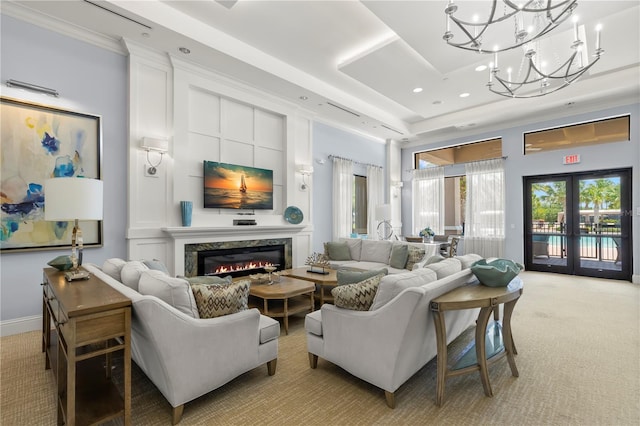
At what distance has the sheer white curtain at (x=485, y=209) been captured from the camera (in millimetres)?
7297

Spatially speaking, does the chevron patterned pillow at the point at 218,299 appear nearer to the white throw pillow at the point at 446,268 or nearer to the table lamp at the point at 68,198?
the table lamp at the point at 68,198

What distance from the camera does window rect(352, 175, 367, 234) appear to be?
7793mm

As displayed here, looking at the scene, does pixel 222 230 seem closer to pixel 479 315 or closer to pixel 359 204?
pixel 479 315

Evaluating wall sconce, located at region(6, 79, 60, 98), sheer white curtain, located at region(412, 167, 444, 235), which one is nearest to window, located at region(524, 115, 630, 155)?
sheer white curtain, located at region(412, 167, 444, 235)

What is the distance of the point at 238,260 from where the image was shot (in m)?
5.26

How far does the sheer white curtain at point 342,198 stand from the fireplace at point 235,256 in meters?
1.52

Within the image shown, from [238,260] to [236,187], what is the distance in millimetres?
1281

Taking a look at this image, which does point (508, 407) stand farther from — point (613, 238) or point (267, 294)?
point (613, 238)

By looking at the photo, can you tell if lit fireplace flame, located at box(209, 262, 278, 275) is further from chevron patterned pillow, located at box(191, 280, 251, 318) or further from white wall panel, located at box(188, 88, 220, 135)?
chevron patterned pillow, located at box(191, 280, 251, 318)

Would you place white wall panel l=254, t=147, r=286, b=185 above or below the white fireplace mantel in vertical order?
above

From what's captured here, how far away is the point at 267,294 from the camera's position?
3.42 meters

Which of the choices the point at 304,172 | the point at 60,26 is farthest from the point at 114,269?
the point at 304,172

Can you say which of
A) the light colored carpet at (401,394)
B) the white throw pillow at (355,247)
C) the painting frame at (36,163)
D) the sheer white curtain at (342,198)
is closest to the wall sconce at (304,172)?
the sheer white curtain at (342,198)

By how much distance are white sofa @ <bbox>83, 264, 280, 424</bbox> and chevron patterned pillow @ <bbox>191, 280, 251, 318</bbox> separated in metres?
0.05
